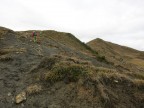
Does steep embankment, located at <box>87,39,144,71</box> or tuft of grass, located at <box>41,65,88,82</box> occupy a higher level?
tuft of grass, located at <box>41,65,88,82</box>

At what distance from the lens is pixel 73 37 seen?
43.7m

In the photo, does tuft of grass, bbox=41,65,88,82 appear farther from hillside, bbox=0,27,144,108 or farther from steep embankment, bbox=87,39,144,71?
steep embankment, bbox=87,39,144,71

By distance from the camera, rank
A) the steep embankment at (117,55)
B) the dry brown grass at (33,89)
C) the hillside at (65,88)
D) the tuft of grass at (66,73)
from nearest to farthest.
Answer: the hillside at (65,88) → the dry brown grass at (33,89) → the tuft of grass at (66,73) → the steep embankment at (117,55)

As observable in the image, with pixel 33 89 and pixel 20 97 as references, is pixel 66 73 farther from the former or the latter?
pixel 20 97

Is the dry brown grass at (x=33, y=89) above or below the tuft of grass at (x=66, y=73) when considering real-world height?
below

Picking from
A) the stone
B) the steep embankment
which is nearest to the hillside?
the stone

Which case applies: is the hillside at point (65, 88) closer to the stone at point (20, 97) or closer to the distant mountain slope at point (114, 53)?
the stone at point (20, 97)

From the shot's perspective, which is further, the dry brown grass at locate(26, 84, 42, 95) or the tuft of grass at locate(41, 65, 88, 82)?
the tuft of grass at locate(41, 65, 88, 82)

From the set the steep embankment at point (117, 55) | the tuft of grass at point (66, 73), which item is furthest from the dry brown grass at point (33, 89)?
the steep embankment at point (117, 55)

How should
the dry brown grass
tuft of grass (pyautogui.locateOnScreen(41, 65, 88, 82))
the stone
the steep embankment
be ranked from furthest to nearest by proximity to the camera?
the steep embankment → tuft of grass (pyautogui.locateOnScreen(41, 65, 88, 82)) → the dry brown grass → the stone

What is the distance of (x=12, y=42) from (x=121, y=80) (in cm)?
1407

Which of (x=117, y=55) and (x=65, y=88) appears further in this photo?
(x=117, y=55)

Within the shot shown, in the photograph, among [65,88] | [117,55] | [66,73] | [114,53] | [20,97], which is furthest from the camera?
[114,53]

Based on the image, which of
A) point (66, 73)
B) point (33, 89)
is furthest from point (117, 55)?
point (33, 89)
